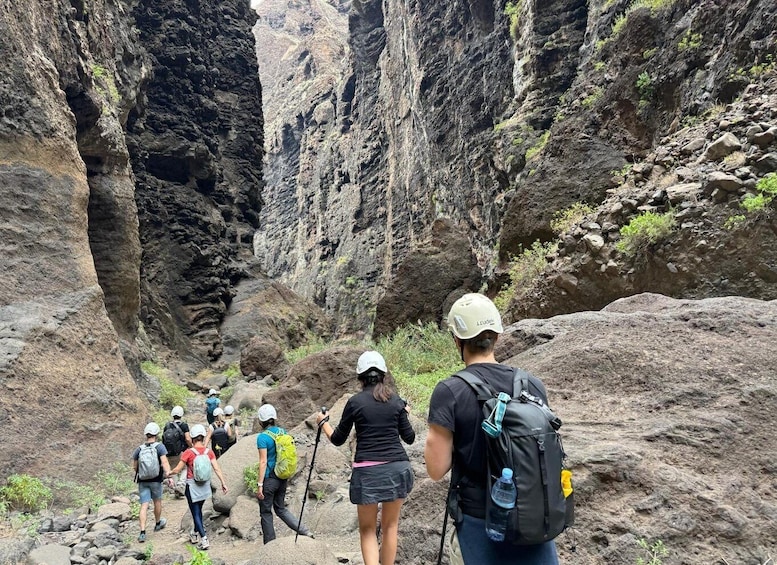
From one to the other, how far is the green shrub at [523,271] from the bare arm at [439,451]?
7860mm

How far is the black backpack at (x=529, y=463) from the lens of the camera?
1.81 metres

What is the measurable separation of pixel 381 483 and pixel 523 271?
7860 millimetres

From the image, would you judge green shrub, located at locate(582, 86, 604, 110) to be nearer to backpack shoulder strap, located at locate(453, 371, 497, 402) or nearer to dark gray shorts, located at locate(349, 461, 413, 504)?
dark gray shorts, located at locate(349, 461, 413, 504)

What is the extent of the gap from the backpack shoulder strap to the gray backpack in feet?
18.9

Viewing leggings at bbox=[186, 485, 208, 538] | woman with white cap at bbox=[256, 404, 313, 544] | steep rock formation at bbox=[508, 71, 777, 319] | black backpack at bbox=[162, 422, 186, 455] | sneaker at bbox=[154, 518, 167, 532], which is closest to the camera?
woman with white cap at bbox=[256, 404, 313, 544]

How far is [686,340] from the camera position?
404 cm

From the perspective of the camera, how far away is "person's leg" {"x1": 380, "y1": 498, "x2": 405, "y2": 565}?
345 centimetres

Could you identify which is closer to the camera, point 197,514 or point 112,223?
point 197,514

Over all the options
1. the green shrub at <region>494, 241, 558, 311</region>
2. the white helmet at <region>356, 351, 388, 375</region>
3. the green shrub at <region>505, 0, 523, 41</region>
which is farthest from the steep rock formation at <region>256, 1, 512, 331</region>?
the white helmet at <region>356, 351, 388, 375</region>

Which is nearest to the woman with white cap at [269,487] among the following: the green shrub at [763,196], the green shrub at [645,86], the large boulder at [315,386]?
the large boulder at [315,386]

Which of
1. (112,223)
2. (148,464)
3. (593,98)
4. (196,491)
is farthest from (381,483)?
(112,223)

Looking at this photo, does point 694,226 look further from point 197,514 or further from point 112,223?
point 112,223

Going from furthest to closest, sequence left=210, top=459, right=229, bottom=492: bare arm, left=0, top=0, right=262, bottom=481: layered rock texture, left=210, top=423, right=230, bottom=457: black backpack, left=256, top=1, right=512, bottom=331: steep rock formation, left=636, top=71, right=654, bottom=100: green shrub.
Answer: left=256, top=1, right=512, bottom=331: steep rock formation, left=636, top=71, right=654, bottom=100: green shrub, left=210, top=423, right=230, bottom=457: black backpack, left=0, top=0, right=262, bottom=481: layered rock texture, left=210, top=459, right=229, bottom=492: bare arm

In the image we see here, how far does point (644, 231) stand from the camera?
709 cm
